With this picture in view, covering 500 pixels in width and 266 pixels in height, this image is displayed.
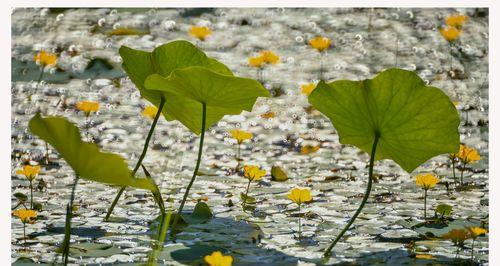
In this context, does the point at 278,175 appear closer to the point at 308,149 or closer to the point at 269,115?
the point at 308,149

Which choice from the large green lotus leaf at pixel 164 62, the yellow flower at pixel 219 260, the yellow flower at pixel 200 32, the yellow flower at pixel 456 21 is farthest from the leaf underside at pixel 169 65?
the yellow flower at pixel 456 21

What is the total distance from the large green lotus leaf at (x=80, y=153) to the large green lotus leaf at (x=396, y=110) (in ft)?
1.90

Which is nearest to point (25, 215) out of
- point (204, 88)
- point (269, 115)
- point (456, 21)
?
point (204, 88)

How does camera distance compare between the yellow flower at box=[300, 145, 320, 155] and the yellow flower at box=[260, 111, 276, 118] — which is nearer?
the yellow flower at box=[300, 145, 320, 155]

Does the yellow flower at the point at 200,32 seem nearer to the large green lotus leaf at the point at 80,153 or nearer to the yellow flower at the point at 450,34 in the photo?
the yellow flower at the point at 450,34

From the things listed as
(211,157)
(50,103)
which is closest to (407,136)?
(211,157)

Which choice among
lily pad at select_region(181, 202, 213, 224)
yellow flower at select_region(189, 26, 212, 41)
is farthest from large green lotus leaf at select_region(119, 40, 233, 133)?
yellow flower at select_region(189, 26, 212, 41)

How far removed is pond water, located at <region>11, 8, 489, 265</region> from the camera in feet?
7.32

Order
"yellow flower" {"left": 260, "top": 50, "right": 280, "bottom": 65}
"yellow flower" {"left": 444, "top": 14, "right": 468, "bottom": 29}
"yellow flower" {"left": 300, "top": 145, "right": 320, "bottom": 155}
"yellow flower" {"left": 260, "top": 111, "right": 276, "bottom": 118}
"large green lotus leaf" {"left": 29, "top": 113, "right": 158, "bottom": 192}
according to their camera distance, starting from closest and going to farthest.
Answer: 1. "large green lotus leaf" {"left": 29, "top": 113, "right": 158, "bottom": 192}
2. "yellow flower" {"left": 300, "top": 145, "right": 320, "bottom": 155}
3. "yellow flower" {"left": 260, "top": 111, "right": 276, "bottom": 118}
4. "yellow flower" {"left": 260, "top": 50, "right": 280, "bottom": 65}
5. "yellow flower" {"left": 444, "top": 14, "right": 468, "bottom": 29}

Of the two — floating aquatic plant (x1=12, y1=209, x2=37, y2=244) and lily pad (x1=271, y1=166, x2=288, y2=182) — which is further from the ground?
lily pad (x1=271, y1=166, x2=288, y2=182)

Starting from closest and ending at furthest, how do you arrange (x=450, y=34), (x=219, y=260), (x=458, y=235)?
(x=219, y=260)
(x=458, y=235)
(x=450, y=34)

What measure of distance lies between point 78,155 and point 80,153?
13mm

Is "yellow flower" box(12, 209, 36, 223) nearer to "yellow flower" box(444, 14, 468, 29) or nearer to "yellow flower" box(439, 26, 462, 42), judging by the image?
"yellow flower" box(439, 26, 462, 42)

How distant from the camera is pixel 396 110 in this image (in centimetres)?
214
